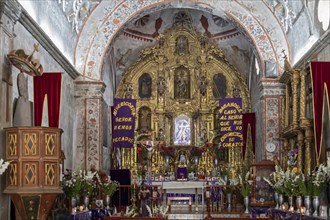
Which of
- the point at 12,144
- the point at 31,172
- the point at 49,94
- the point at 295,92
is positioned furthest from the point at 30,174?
the point at 295,92

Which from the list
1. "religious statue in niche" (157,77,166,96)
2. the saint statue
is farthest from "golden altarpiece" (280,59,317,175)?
"religious statue in niche" (157,77,166,96)

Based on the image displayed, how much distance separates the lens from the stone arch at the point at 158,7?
72.6 feet

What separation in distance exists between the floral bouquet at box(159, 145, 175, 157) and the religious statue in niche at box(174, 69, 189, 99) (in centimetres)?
280

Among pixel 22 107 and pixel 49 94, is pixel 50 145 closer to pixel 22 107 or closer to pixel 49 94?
pixel 22 107

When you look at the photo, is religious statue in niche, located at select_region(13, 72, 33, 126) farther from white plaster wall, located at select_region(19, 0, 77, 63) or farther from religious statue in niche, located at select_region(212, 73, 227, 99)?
religious statue in niche, located at select_region(212, 73, 227, 99)

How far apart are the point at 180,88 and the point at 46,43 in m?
12.3

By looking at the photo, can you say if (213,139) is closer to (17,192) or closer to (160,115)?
(160,115)

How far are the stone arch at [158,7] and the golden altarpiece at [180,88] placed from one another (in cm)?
631

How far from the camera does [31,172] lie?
39.7 ft

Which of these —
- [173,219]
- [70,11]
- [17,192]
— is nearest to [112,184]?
[173,219]

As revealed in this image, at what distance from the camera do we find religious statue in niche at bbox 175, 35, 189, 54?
28.9m

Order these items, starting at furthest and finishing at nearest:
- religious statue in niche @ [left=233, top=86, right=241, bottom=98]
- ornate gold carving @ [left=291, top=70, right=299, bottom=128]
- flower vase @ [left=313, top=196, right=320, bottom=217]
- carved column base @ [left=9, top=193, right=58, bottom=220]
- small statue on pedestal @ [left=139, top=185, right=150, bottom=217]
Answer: religious statue in niche @ [left=233, top=86, right=241, bottom=98], small statue on pedestal @ [left=139, top=185, right=150, bottom=217], ornate gold carving @ [left=291, top=70, right=299, bottom=128], flower vase @ [left=313, top=196, right=320, bottom=217], carved column base @ [left=9, top=193, right=58, bottom=220]

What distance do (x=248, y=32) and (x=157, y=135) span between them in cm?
795

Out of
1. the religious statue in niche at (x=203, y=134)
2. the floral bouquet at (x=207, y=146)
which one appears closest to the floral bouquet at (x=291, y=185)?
the floral bouquet at (x=207, y=146)
